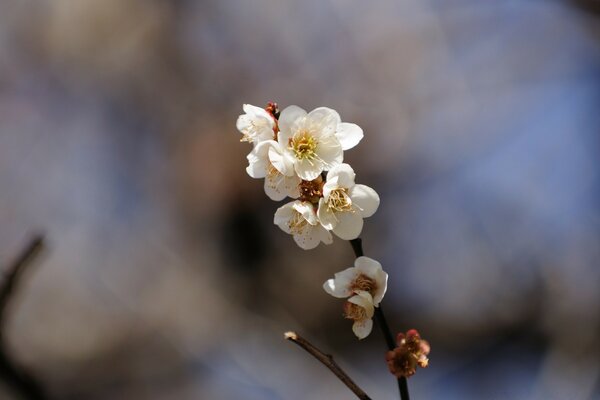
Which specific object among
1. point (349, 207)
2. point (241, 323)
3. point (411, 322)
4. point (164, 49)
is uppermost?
point (164, 49)

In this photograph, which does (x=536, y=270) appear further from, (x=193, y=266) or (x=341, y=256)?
(x=193, y=266)

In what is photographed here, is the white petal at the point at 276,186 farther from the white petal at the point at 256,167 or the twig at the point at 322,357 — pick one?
the twig at the point at 322,357

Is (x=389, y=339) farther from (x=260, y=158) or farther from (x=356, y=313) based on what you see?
(x=260, y=158)

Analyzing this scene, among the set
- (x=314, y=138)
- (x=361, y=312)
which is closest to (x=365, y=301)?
(x=361, y=312)

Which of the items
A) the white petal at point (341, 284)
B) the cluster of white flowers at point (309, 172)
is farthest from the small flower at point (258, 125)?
the white petal at point (341, 284)

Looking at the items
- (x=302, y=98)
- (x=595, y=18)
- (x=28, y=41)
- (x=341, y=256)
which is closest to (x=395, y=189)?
(x=341, y=256)
